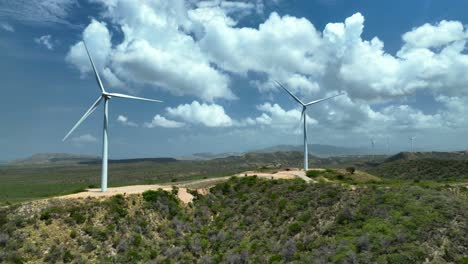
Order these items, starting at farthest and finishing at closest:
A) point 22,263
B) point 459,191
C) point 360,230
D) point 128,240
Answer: point 459,191 → point 128,240 → point 22,263 → point 360,230

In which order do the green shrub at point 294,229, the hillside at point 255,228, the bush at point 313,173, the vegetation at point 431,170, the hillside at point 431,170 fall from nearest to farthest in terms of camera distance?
the hillside at point 255,228, the green shrub at point 294,229, the bush at point 313,173, the vegetation at point 431,170, the hillside at point 431,170

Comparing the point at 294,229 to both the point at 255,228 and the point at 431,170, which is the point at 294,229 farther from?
the point at 431,170

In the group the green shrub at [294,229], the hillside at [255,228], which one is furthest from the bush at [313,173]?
the green shrub at [294,229]

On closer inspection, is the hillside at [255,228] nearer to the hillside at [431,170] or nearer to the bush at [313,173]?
the bush at [313,173]

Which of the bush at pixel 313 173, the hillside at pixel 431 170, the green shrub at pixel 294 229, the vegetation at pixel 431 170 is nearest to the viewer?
the green shrub at pixel 294 229

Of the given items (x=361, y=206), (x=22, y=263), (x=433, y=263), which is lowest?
(x=22, y=263)

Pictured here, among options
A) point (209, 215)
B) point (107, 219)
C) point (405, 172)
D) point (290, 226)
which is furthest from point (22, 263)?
point (405, 172)

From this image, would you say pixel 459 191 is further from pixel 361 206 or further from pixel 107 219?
pixel 107 219

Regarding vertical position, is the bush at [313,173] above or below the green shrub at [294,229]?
above
